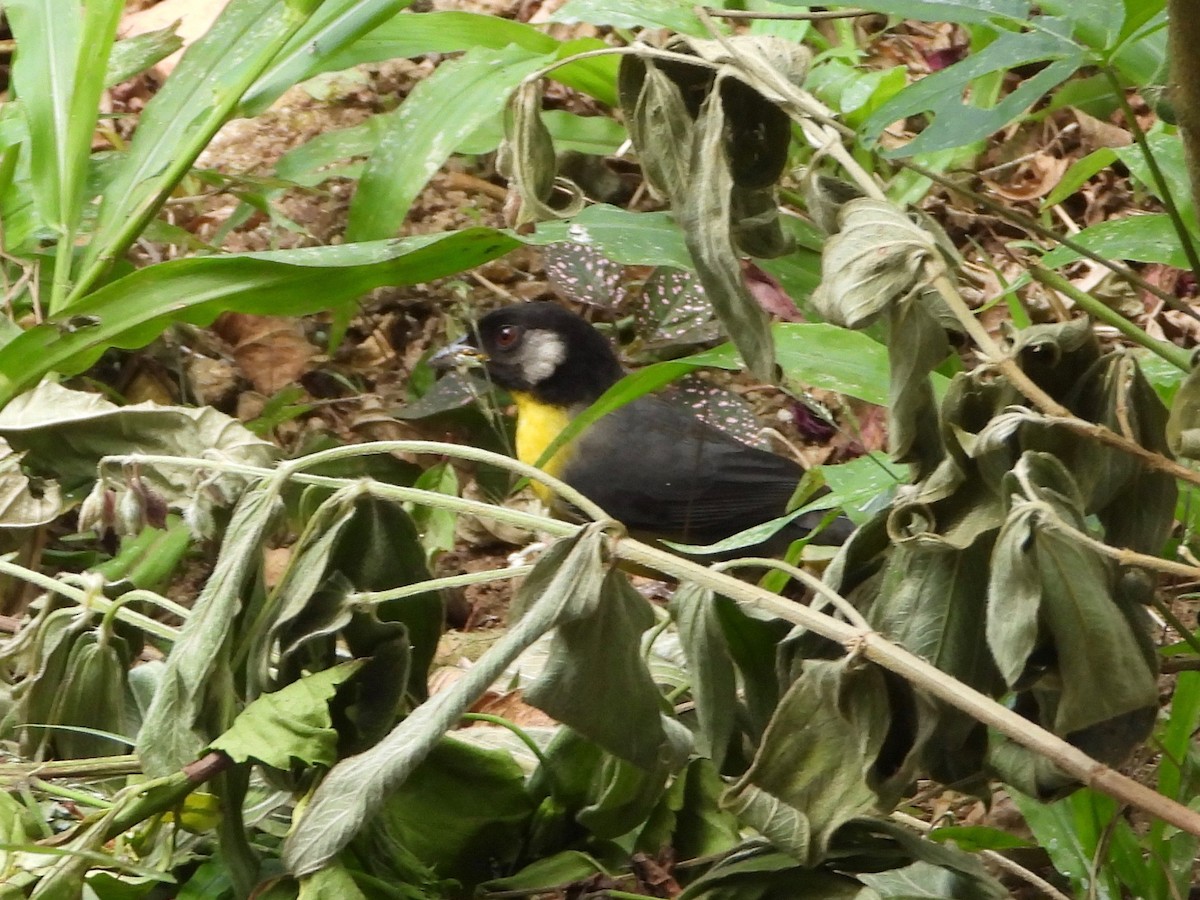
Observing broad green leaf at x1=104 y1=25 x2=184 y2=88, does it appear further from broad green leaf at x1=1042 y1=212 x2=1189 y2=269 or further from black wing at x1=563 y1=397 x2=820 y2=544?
broad green leaf at x1=1042 y1=212 x2=1189 y2=269

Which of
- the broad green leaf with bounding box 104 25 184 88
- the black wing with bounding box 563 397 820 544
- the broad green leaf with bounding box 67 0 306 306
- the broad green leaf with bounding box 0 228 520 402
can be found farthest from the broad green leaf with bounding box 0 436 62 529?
the black wing with bounding box 563 397 820 544

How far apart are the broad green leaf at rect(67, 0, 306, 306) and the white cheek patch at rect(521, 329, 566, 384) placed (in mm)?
1044

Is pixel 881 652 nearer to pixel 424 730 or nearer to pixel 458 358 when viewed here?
pixel 424 730

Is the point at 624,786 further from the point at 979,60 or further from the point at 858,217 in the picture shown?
the point at 979,60

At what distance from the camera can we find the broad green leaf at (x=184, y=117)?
2.53 m

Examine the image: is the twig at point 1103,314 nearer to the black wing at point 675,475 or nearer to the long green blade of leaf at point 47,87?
the long green blade of leaf at point 47,87

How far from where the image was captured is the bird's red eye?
3.54m

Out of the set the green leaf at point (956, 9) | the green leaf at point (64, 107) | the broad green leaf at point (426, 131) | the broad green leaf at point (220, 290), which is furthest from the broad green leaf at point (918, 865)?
the green leaf at point (64, 107)

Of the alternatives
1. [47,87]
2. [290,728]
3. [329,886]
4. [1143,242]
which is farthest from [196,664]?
[47,87]

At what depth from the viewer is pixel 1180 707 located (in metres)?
1.50

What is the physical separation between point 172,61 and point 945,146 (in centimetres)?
371

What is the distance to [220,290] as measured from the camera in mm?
2209

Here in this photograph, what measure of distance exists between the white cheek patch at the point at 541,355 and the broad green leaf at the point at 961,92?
249 cm

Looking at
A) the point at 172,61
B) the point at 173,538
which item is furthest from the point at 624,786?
the point at 172,61
